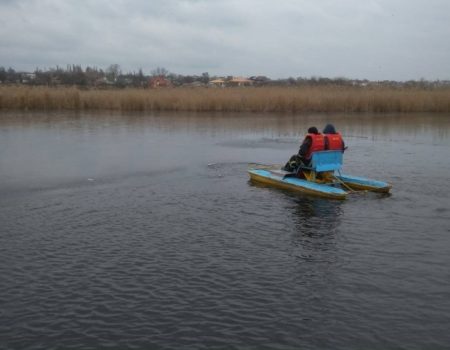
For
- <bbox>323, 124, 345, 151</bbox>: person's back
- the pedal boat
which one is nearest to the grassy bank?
the pedal boat

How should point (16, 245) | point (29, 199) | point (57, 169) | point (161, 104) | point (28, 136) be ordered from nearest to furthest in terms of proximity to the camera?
point (16, 245), point (29, 199), point (57, 169), point (28, 136), point (161, 104)

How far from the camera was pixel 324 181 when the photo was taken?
13.3 meters

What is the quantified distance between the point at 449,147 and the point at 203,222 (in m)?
14.2

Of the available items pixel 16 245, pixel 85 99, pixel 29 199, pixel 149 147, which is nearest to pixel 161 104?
pixel 85 99

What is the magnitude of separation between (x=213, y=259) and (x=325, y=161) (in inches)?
216

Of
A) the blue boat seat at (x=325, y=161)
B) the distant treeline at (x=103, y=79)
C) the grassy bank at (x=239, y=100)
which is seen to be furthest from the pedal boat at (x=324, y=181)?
the distant treeline at (x=103, y=79)

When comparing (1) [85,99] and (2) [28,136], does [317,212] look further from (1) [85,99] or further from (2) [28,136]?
(1) [85,99]

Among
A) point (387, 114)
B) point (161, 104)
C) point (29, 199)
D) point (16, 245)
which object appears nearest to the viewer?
point (16, 245)

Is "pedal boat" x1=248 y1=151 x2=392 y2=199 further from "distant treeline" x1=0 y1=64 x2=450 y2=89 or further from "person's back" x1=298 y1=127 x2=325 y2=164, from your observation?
"distant treeline" x1=0 y1=64 x2=450 y2=89

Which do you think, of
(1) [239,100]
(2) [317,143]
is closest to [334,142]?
(2) [317,143]

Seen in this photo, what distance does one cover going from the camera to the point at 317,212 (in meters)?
11.3

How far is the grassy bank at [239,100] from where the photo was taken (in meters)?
36.2

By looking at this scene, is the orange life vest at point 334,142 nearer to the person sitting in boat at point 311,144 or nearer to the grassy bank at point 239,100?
the person sitting in boat at point 311,144

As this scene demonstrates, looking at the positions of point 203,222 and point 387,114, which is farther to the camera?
point 387,114
